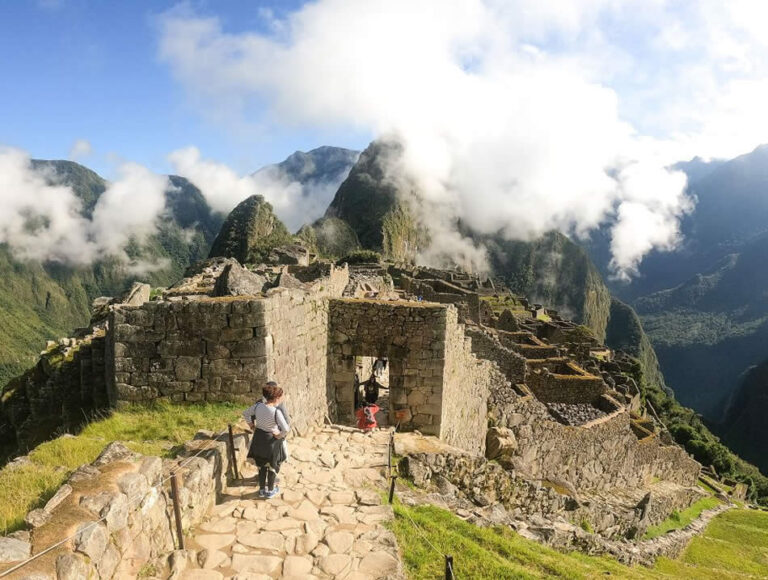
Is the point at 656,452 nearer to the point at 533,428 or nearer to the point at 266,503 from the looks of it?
the point at 533,428

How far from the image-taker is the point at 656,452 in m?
29.1

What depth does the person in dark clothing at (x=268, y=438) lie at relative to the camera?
6879 mm

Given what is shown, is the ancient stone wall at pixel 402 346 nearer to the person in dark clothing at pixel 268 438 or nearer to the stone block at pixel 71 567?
the person in dark clothing at pixel 268 438

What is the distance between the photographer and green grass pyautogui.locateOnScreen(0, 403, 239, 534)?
4914 mm

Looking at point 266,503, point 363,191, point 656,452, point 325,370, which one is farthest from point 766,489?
point 363,191

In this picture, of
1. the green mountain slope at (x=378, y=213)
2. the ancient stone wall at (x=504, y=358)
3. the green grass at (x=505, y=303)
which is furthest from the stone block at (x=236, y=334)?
the green mountain slope at (x=378, y=213)

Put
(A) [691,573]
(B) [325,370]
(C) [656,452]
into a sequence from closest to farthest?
(B) [325,370] → (A) [691,573] → (C) [656,452]

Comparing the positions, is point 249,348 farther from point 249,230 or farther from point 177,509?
point 249,230

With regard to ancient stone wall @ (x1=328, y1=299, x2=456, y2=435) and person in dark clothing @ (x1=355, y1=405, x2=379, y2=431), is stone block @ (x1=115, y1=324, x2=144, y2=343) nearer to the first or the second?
ancient stone wall @ (x1=328, y1=299, x2=456, y2=435)

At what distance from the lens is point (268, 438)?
6922 mm

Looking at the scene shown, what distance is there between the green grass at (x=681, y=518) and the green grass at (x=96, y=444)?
18.6 m

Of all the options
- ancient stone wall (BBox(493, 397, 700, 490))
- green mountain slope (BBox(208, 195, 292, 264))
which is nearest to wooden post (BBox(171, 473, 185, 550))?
ancient stone wall (BBox(493, 397, 700, 490))

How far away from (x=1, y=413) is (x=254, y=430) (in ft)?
44.7

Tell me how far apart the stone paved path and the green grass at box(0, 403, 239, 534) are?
4.41 feet
